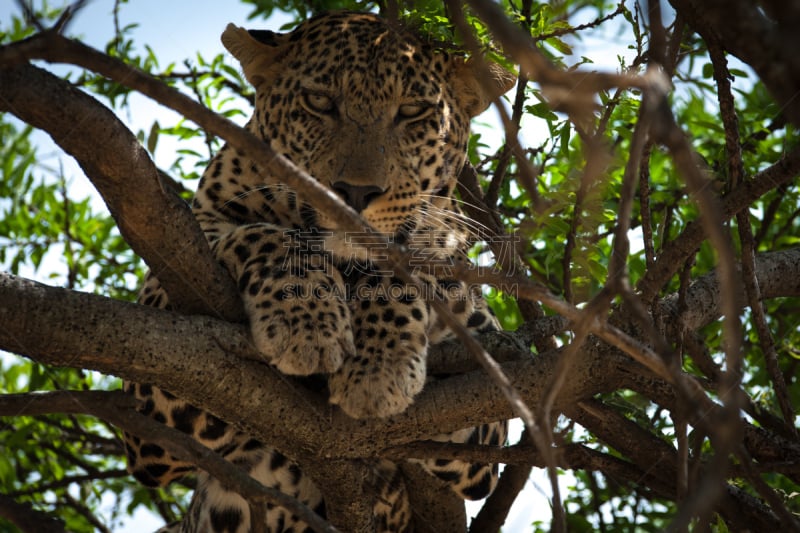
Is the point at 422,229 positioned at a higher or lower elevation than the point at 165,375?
higher

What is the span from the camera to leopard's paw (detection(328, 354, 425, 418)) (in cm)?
375

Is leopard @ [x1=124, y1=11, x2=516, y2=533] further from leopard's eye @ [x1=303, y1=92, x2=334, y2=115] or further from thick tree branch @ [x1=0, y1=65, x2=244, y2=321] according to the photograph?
thick tree branch @ [x1=0, y1=65, x2=244, y2=321]

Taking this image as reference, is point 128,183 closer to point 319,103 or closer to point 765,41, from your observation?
point 319,103

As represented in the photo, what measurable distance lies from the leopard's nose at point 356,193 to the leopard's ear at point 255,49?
51.5 inches

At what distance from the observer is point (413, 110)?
523cm

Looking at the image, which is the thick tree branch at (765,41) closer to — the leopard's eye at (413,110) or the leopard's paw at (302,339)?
the leopard's paw at (302,339)

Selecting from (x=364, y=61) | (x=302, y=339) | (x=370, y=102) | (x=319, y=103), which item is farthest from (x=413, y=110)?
(x=302, y=339)

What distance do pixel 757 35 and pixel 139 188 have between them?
2.19 metres

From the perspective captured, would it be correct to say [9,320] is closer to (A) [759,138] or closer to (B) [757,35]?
(B) [757,35]

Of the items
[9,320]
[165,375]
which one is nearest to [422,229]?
[165,375]

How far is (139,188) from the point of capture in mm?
3324

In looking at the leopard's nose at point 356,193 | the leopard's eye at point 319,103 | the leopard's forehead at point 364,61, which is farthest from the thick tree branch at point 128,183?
the leopard's forehead at point 364,61

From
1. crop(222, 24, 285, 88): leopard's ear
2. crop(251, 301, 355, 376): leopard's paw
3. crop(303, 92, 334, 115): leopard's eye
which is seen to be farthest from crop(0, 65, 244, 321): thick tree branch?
crop(222, 24, 285, 88): leopard's ear

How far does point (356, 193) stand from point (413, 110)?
38.4 inches
